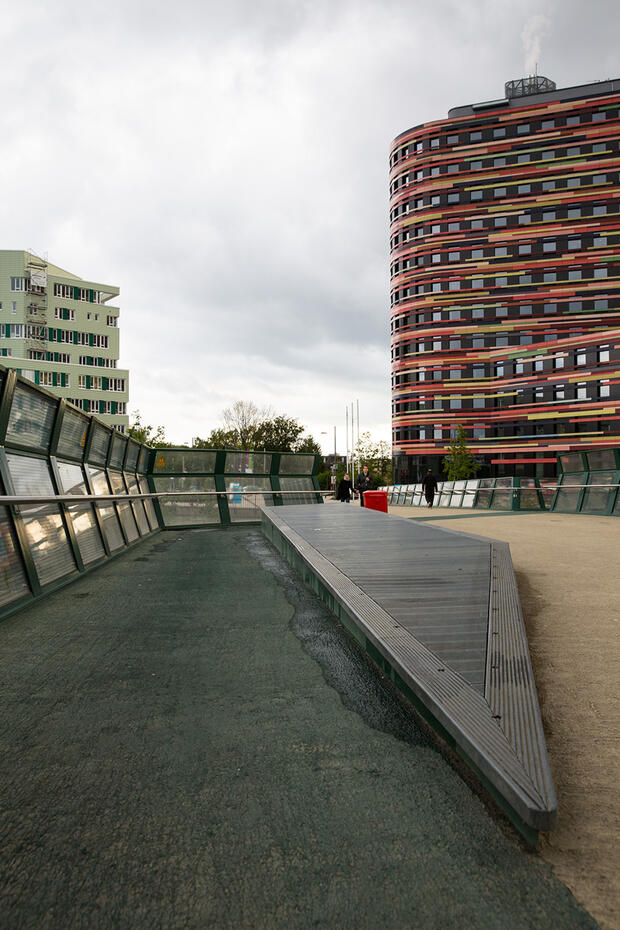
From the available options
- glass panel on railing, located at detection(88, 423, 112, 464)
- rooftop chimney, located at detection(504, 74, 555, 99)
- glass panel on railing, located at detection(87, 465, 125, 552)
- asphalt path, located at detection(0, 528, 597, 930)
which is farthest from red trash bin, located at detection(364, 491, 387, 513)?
rooftop chimney, located at detection(504, 74, 555, 99)

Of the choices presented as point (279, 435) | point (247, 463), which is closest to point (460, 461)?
point (279, 435)

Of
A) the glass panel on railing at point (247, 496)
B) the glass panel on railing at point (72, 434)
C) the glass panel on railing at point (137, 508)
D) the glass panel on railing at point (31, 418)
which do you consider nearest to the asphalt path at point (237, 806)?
the glass panel on railing at point (31, 418)

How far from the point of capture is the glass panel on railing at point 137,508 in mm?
13405

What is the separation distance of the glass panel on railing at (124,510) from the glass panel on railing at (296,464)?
8.92 metres

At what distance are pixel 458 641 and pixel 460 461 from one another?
6560cm

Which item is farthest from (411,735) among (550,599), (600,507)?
(600,507)

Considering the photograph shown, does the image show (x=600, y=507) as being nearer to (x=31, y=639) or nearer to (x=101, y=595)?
(x=101, y=595)

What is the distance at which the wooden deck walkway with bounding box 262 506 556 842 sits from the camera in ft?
7.00

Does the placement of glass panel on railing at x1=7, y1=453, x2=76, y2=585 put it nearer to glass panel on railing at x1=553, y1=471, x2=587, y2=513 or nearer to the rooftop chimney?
glass panel on railing at x1=553, y1=471, x2=587, y2=513

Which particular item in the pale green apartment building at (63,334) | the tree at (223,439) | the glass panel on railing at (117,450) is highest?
the pale green apartment building at (63,334)

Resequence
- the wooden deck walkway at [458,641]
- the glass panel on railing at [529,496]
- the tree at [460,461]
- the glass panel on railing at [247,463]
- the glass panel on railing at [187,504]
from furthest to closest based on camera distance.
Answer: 1. the tree at [460,461]
2. the glass panel on railing at [529,496]
3. the glass panel on railing at [247,463]
4. the glass panel on railing at [187,504]
5. the wooden deck walkway at [458,641]

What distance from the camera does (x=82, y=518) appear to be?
27.3ft

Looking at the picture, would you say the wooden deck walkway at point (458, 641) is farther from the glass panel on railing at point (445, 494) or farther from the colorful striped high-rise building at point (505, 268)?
the colorful striped high-rise building at point (505, 268)

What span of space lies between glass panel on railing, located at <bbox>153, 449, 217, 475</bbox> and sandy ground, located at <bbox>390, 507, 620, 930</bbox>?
487 inches
